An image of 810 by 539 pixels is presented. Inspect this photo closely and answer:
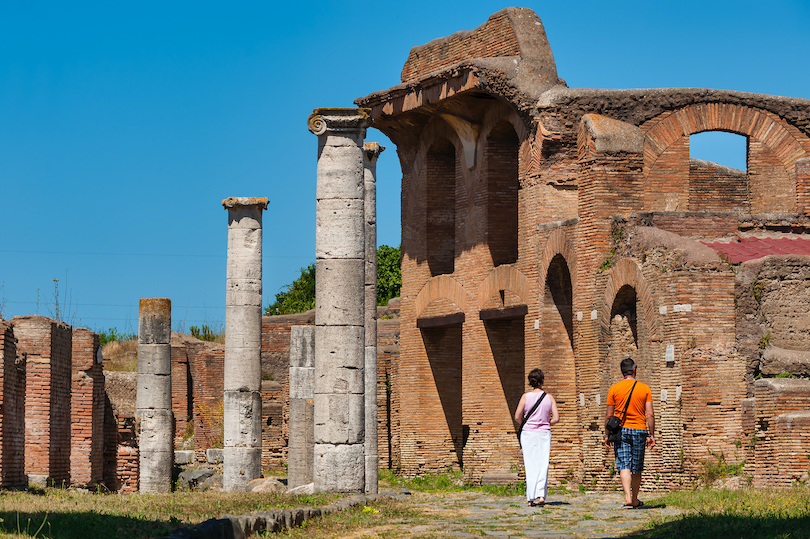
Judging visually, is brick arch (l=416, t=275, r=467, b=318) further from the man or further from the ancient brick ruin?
the man

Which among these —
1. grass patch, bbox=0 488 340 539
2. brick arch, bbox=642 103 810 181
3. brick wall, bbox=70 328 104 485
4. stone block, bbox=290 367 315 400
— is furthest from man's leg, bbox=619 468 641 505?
brick wall, bbox=70 328 104 485

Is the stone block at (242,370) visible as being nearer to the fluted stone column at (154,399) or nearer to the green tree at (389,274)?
the fluted stone column at (154,399)

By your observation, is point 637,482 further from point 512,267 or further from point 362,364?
point 512,267

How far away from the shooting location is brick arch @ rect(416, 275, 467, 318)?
23.6 meters

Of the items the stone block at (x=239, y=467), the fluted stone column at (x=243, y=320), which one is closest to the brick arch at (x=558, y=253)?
the fluted stone column at (x=243, y=320)

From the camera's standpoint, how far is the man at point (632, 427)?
39.6 ft

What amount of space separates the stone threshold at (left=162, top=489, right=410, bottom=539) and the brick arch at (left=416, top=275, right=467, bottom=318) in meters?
11.4

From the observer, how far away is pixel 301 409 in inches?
806

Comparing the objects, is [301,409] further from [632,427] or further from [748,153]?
[632,427]

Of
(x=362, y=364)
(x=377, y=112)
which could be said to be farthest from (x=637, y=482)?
(x=377, y=112)

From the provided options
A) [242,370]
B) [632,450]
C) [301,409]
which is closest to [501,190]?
[301,409]

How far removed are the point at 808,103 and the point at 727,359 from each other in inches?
283

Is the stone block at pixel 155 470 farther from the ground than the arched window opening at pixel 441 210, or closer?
closer

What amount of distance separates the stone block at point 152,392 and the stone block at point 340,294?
7.70m
